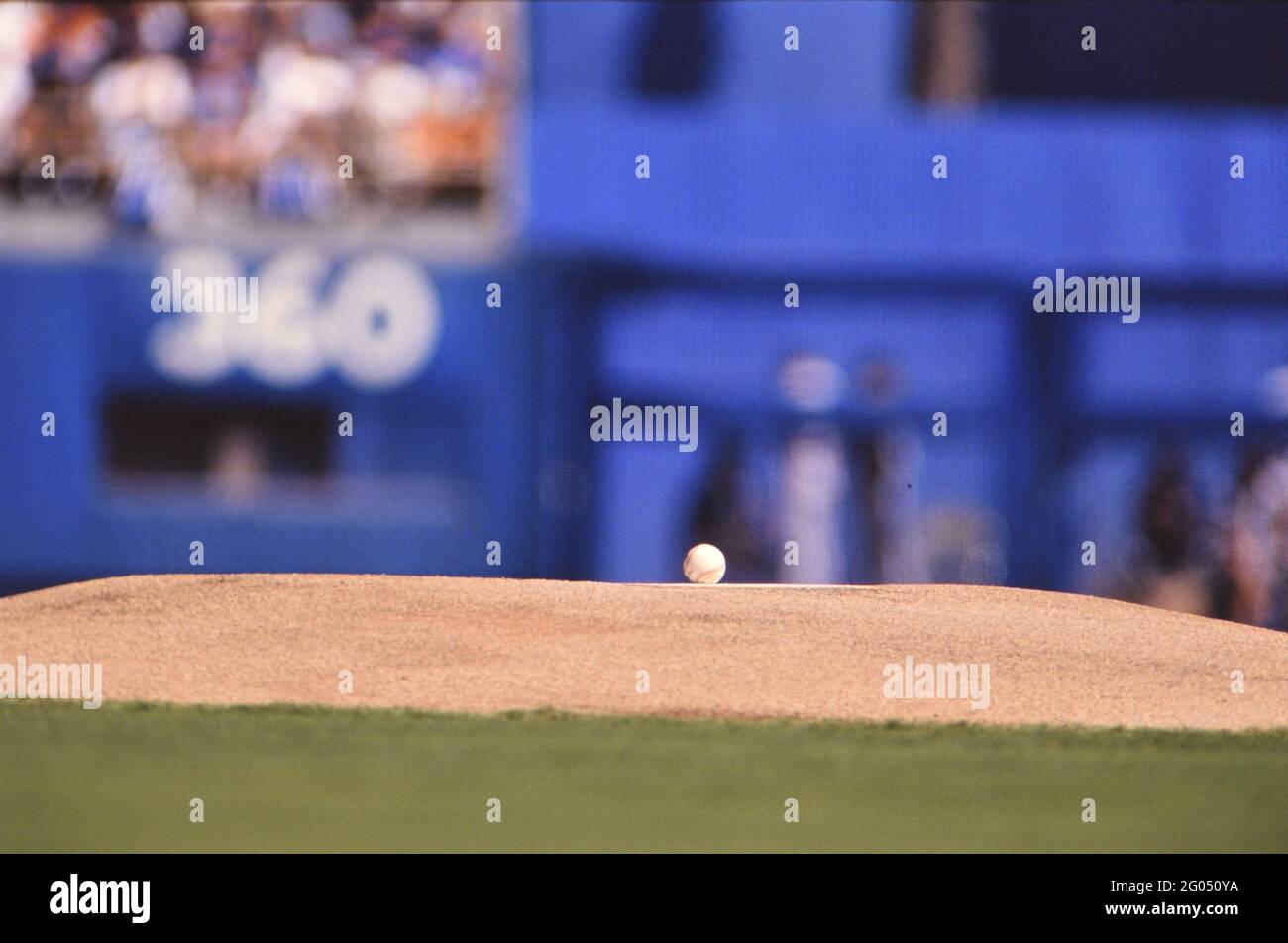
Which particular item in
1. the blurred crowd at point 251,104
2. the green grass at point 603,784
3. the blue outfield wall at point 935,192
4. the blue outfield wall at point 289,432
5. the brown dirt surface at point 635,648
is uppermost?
the blurred crowd at point 251,104

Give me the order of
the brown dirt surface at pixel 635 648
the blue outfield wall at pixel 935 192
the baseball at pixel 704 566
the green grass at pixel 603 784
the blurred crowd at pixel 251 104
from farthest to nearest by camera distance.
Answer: the blurred crowd at pixel 251 104
the blue outfield wall at pixel 935 192
the baseball at pixel 704 566
the brown dirt surface at pixel 635 648
the green grass at pixel 603 784

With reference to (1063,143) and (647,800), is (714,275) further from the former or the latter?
(647,800)

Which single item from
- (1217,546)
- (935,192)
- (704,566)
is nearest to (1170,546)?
(1217,546)

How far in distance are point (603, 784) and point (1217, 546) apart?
9.80 metres

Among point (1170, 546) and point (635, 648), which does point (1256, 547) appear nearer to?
point (1170, 546)

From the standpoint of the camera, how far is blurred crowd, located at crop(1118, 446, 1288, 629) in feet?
49.5

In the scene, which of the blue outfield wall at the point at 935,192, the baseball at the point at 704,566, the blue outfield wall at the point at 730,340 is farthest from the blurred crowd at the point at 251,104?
the baseball at the point at 704,566

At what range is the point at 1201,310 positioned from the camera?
52.1ft

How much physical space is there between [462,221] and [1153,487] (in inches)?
304

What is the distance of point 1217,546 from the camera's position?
15.4 metres

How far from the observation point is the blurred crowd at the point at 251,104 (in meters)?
16.0

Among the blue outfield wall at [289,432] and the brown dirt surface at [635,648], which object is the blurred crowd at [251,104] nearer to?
the blue outfield wall at [289,432]

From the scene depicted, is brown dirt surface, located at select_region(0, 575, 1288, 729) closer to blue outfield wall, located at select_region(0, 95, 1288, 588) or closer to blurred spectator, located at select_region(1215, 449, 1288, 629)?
blurred spectator, located at select_region(1215, 449, 1288, 629)

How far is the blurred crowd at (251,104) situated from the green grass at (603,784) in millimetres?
8197
